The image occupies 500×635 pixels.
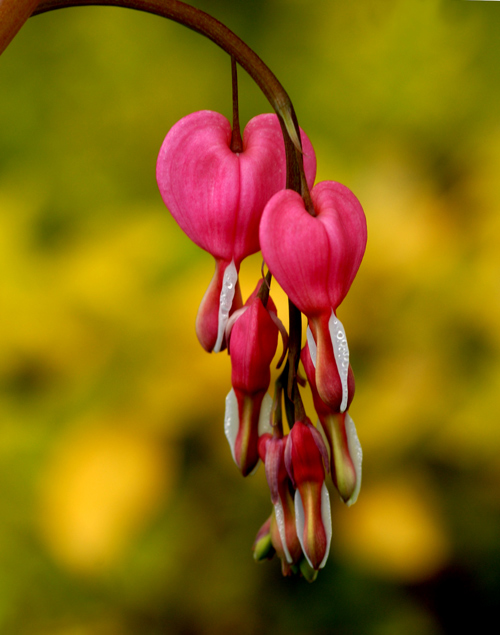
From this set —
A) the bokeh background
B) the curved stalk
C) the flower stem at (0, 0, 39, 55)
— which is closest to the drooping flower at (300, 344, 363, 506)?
the curved stalk

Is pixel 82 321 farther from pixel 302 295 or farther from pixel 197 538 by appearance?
pixel 302 295

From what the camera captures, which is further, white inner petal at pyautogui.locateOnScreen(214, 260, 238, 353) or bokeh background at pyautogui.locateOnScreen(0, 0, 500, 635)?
bokeh background at pyautogui.locateOnScreen(0, 0, 500, 635)

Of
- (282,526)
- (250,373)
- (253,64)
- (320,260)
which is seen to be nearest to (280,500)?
(282,526)

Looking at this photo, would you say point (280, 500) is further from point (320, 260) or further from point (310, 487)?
point (320, 260)

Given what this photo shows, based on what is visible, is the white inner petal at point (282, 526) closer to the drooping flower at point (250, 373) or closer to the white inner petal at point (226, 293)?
the drooping flower at point (250, 373)

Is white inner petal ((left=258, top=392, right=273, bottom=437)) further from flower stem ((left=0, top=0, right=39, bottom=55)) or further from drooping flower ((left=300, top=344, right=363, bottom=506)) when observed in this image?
flower stem ((left=0, top=0, right=39, bottom=55))

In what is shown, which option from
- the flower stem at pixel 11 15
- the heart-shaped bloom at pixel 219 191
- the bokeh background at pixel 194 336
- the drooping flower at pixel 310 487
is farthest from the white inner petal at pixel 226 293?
the bokeh background at pixel 194 336

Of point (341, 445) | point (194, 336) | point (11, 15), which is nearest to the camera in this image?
point (11, 15)

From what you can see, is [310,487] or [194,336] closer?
[310,487]
